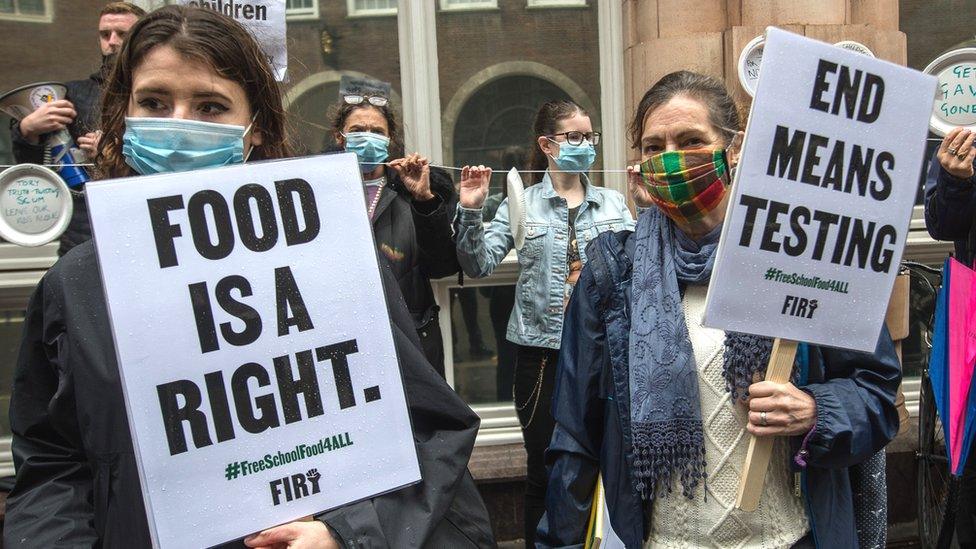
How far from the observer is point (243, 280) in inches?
61.6

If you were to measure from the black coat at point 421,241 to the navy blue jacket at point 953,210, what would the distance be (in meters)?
1.94

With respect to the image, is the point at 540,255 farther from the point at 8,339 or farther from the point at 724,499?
the point at 8,339

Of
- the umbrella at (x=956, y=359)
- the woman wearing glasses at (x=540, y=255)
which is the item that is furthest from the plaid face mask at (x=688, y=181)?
the woman wearing glasses at (x=540, y=255)

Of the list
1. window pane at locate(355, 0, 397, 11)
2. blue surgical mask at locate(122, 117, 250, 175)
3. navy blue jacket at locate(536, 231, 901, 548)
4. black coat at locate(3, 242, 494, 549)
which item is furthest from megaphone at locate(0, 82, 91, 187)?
navy blue jacket at locate(536, 231, 901, 548)

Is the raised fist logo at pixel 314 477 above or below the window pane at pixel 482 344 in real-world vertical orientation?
above

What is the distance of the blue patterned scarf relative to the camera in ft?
6.81

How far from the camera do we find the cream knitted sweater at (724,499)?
2.09 metres

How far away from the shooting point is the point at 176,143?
5.84 feet

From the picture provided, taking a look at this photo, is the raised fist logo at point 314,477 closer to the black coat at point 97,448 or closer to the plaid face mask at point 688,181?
the black coat at point 97,448

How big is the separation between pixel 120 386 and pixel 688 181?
131cm

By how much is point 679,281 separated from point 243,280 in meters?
1.09

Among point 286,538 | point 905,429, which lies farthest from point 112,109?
point 905,429

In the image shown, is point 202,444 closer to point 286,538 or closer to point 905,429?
point 286,538

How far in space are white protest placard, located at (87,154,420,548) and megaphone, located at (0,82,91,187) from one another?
2786 millimetres
